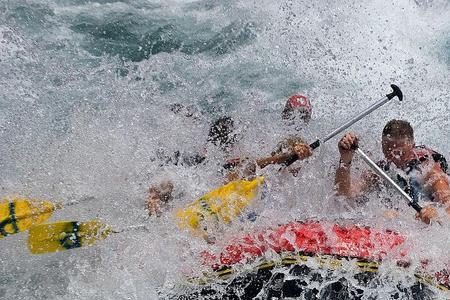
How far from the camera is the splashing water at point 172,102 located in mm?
4059

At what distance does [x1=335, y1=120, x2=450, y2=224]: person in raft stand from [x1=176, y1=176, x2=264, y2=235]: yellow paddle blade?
634mm

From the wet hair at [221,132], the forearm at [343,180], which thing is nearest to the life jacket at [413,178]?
the forearm at [343,180]

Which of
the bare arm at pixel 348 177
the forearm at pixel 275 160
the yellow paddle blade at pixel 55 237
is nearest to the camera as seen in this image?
the bare arm at pixel 348 177

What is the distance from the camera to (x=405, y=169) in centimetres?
420

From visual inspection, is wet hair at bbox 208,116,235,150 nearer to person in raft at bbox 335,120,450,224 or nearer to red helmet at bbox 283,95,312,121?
red helmet at bbox 283,95,312,121

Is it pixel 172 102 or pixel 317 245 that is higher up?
pixel 317 245

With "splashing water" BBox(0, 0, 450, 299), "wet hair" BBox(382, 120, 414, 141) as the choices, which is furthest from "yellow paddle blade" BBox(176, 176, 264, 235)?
"wet hair" BBox(382, 120, 414, 141)

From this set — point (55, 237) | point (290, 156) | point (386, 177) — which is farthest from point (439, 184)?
point (55, 237)

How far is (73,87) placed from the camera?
22.0 feet

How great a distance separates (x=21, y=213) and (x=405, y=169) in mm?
Result: 2834

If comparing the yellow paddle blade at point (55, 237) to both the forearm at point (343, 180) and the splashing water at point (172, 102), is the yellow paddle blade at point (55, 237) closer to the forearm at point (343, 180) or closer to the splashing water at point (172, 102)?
the splashing water at point (172, 102)

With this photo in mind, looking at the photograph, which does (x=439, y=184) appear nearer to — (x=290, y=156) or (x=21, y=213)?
(x=290, y=156)

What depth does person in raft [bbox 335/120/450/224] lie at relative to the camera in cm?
399

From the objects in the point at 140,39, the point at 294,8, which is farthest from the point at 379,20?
the point at 140,39
